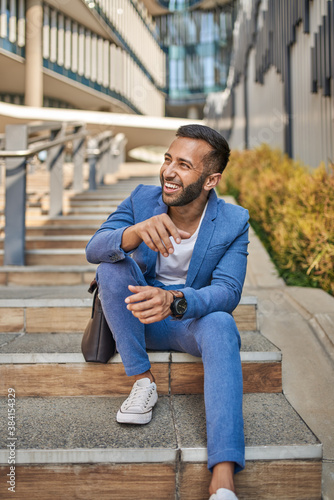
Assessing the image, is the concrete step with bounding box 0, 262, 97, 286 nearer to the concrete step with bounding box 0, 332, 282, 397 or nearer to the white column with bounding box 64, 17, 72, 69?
the concrete step with bounding box 0, 332, 282, 397

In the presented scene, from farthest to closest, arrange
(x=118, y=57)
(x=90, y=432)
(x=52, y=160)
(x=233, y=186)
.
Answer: (x=118, y=57) < (x=233, y=186) < (x=52, y=160) < (x=90, y=432)

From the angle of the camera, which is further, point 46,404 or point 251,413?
point 46,404

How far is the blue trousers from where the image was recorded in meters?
1.44

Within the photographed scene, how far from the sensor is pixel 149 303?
5.19ft

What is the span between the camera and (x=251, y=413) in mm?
1791

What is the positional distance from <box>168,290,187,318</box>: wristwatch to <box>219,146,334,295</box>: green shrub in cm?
159

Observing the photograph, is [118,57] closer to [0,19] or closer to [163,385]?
[0,19]

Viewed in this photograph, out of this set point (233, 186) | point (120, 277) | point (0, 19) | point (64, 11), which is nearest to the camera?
point (120, 277)

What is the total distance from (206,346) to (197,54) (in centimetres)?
4123

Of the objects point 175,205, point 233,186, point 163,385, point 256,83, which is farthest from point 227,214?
point 256,83

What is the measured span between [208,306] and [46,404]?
84 centimetres

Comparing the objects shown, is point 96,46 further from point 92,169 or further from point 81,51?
point 92,169

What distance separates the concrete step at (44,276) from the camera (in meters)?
3.61

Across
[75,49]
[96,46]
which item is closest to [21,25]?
[75,49]
